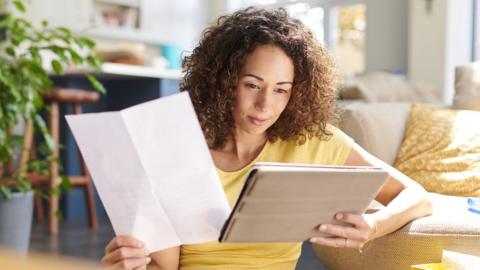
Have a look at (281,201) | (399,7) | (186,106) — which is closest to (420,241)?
(281,201)

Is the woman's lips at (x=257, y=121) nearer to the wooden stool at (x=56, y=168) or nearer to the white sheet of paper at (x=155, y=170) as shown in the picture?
the white sheet of paper at (x=155, y=170)

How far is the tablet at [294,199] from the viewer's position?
3.10 feet

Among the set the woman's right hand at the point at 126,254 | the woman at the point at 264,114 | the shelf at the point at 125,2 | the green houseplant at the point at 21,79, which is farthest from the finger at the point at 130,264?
the shelf at the point at 125,2

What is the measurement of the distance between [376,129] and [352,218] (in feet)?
3.53

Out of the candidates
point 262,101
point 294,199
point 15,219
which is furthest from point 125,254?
point 15,219

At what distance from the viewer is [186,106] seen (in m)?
0.96

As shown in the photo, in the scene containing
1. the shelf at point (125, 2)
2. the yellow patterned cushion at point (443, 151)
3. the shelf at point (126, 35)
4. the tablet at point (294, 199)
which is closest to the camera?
the tablet at point (294, 199)

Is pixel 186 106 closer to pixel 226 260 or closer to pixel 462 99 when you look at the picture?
pixel 226 260

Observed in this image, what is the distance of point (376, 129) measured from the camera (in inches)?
84.0

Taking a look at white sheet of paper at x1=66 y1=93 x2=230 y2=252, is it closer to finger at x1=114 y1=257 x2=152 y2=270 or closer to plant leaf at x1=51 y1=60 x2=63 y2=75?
finger at x1=114 y1=257 x2=152 y2=270

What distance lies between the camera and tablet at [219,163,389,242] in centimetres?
94

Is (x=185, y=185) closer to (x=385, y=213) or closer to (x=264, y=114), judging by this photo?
(x=264, y=114)

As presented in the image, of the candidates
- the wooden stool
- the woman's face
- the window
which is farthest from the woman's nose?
the window

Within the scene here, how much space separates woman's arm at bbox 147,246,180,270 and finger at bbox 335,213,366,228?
35cm
